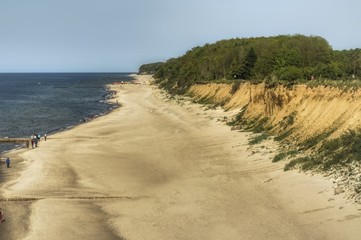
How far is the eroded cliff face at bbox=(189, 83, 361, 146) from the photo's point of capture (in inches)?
1220

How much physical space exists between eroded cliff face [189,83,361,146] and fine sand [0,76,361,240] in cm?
351

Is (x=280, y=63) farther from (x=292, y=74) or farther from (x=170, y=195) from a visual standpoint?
(x=170, y=195)

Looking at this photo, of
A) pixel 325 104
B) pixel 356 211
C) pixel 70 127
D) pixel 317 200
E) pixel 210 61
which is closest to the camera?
pixel 356 211

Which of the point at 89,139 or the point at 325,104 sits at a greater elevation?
the point at 325,104

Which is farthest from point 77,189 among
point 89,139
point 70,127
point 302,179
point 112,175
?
point 70,127

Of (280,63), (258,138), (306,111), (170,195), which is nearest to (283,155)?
(258,138)

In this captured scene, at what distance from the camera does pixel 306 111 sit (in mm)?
36938

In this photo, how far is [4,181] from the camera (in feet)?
98.5

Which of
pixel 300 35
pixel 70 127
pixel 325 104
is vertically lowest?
pixel 70 127

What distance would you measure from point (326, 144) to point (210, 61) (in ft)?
272

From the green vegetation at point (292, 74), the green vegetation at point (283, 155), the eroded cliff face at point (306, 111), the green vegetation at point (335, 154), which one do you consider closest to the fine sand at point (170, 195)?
the green vegetation at point (283, 155)

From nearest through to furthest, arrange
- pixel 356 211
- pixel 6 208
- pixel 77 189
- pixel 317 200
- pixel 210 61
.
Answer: pixel 356 211 < pixel 317 200 < pixel 6 208 < pixel 77 189 < pixel 210 61

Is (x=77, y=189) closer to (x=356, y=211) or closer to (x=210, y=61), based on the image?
(x=356, y=211)

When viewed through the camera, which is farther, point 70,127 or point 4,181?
point 70,127
